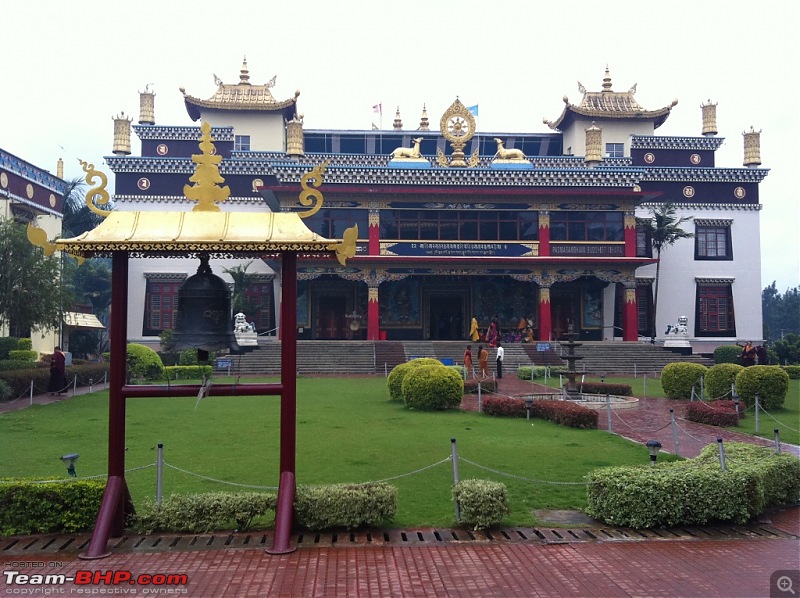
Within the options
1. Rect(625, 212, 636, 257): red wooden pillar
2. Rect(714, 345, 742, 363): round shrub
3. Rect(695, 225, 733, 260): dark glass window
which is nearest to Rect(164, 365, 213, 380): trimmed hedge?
Rect(625, 212, 636, 257): red wooden pillar

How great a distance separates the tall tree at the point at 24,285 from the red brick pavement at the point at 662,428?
13698 millimetres

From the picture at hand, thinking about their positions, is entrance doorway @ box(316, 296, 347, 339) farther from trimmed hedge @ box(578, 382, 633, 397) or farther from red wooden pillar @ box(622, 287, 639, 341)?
trimmed hedge @ box(578, 382, 633, 397)

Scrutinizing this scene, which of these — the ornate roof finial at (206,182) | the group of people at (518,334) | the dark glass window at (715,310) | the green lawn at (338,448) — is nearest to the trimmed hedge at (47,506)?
the green lawn at (338,448)

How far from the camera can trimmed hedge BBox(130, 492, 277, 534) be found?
756 centimetres

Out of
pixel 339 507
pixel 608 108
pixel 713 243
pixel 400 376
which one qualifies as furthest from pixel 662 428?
pixel 608 108

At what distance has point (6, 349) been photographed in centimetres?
2720

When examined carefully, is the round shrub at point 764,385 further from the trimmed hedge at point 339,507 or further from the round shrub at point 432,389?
the trimmed hedge at point 339,507

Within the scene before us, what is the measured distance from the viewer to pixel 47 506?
751 centimetres

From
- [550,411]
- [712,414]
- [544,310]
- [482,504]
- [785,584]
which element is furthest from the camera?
[544,310]

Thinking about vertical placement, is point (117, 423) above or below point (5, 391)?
above

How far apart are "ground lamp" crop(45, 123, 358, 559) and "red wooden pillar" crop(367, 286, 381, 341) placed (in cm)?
2591

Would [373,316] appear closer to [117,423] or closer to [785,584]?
[117,423]

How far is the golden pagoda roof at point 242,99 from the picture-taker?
140 ft

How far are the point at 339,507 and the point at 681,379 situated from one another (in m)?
15.6
